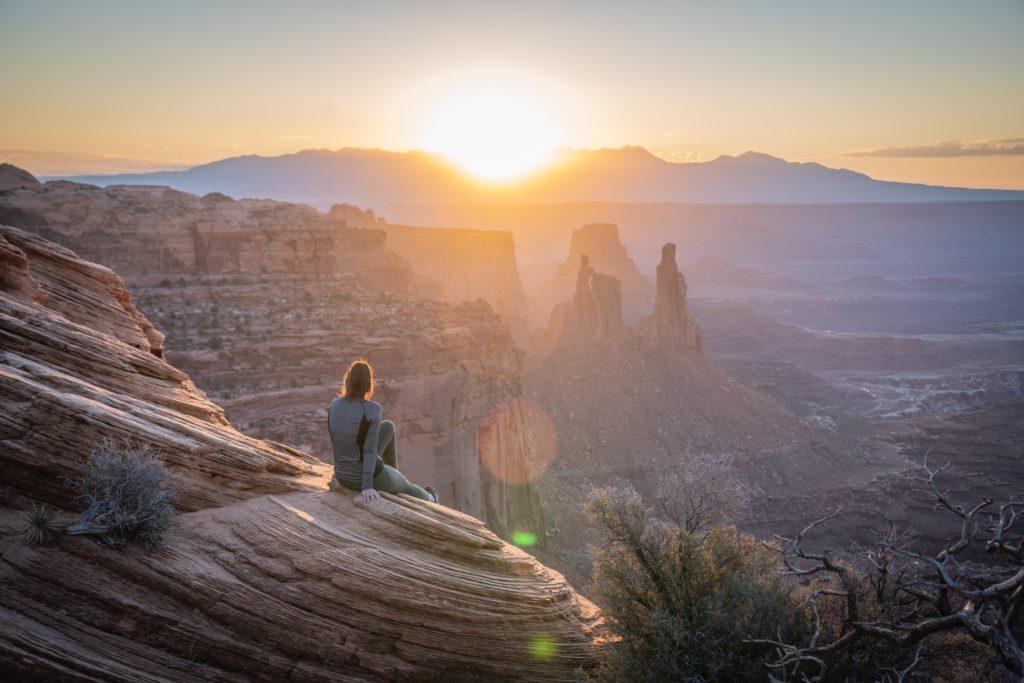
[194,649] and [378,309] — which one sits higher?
[378,309]

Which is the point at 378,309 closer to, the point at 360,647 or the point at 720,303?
the point at 360,647

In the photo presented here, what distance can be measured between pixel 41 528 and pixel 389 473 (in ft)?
11.4

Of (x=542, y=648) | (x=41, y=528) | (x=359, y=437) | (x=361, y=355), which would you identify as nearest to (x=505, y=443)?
(x=361, y=355)

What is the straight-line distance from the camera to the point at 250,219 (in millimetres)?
30953

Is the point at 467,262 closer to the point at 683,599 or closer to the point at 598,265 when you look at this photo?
the point at 598,265

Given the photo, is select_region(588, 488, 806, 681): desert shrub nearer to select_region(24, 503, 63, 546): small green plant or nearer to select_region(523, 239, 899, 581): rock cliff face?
select_region(24, 503, 63, 546): small green plant

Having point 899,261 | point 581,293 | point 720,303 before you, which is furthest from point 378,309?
point 899,261

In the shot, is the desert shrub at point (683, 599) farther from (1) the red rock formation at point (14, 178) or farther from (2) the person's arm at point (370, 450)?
(1) the red rock formation at point (14, 178)

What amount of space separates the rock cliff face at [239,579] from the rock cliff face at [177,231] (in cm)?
2158

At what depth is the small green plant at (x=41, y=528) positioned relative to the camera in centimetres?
576

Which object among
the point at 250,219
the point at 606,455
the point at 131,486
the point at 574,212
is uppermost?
the point at 574,212

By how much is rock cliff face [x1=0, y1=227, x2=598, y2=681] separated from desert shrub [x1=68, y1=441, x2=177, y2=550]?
0.55ft

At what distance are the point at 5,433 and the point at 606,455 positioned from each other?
123 feet

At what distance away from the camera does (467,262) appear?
73.3 m
